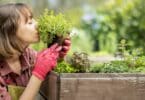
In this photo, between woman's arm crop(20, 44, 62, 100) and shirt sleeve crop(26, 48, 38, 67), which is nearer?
woman's arm crop(20, 44, 62, 100)

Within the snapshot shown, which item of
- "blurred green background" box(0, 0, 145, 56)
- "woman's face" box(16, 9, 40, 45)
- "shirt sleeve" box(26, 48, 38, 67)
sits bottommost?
"shirt sleeve" box(26, 48, 38, 67)

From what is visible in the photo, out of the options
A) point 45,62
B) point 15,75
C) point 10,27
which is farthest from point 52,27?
point 15,75

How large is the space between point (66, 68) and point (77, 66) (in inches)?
2.4

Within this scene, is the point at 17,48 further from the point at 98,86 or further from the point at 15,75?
the point at 98,86

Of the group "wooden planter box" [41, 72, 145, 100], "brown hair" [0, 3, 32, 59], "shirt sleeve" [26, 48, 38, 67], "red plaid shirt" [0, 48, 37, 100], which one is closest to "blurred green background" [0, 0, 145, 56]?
"shirt sleeve" [26, 48, 38, 67]

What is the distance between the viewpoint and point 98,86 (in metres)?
2.74

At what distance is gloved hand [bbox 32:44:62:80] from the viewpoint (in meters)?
2.92

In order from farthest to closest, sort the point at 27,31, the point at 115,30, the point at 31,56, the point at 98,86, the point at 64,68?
the point at 115,30 → the point at 31,56 → the point at 27,31 → the point at 64,68 → the point at 98,86

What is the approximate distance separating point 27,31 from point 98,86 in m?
0.61

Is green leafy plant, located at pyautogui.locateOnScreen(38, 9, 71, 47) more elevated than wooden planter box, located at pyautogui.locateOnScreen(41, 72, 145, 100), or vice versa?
green leafy plant, located at pyautogui.locateOnScreen(38, 9, 71, 47)

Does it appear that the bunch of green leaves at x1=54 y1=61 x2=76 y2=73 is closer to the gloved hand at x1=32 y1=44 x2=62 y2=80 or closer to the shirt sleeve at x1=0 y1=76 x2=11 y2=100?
the gloved hand at x1=32 y1=44 x2=62 y2=80

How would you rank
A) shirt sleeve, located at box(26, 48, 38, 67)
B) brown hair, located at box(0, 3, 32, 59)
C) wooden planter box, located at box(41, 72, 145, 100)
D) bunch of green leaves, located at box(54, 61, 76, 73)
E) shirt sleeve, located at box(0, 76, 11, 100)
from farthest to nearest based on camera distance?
shirt sleeve, located at box(26, 48, 38, 67) < brown hair, located at box(0, 3, 32, 59) < shirt sleeve, located at box(0, 76, 11, 100) < bunch of green leaves, located at box(54, 61, 76, 73) < wooden planter box, located at box(41, 72, 145, 100)

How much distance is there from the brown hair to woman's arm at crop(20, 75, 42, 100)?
261 millimetres

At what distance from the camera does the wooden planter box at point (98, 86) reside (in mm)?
2723
